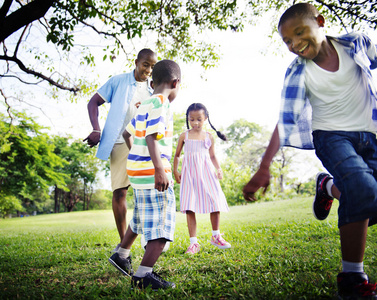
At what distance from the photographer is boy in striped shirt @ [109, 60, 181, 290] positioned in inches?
93.6

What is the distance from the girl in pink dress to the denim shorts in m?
2.24

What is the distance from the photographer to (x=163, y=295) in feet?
7.33

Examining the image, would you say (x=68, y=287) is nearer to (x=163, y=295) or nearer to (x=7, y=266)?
(x=163, y=295)

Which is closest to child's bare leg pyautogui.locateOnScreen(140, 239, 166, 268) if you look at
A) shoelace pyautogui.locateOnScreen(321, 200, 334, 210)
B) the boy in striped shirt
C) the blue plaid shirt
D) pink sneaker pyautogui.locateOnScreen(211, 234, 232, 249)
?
the boy in striped shirt

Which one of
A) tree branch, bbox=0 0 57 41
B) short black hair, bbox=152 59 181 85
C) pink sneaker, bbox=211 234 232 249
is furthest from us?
tree branch, bbox=0 0 57 41

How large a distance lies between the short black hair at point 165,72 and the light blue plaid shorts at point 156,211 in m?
0.97

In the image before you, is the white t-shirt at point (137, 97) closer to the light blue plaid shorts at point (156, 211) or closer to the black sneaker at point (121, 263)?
the light blue plaid shorts at point (156, 211)

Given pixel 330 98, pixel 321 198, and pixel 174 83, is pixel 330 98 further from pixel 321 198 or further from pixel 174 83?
pixel 174 83

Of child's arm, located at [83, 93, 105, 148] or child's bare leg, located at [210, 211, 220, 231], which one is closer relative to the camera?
child's arm, located at [83, 93, 105, 148]

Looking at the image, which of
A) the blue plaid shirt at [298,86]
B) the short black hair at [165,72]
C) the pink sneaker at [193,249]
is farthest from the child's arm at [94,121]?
the blue plaid shirt at [298,86]

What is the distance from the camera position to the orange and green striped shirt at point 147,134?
2473mm

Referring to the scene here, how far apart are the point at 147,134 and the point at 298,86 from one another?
1.22 m

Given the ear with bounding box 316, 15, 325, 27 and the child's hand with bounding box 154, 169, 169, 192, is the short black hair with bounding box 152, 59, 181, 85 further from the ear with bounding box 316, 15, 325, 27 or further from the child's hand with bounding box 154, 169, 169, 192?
the ear with bounding box 316, 15, 325, 27

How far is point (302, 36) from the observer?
221 cm
